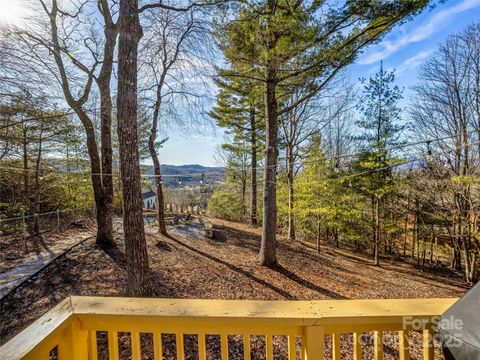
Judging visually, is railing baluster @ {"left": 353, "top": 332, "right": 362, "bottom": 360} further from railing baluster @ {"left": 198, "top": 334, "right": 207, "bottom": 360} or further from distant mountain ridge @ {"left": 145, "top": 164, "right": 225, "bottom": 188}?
distant mountain ridge @ {"left": 145, "top": 164, "right": 225, "bottom": 188}

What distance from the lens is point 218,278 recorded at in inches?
201

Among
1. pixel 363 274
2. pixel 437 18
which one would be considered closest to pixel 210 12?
pixel 437 18

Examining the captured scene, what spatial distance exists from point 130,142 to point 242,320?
3.36 metres

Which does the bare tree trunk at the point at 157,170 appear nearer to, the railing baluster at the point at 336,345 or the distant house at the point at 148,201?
the railing baluster at the point at 336,345

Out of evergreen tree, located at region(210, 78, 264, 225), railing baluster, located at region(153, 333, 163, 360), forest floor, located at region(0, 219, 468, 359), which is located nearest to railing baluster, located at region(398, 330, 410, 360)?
railing baluster, located at region(153, 333, 163, 360)

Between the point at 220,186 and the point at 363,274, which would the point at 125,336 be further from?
the point at 220,186

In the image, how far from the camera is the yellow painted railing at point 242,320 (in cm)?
88

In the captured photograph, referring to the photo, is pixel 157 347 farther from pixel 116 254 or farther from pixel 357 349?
pixel 116 254

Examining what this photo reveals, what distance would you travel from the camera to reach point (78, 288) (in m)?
4.31

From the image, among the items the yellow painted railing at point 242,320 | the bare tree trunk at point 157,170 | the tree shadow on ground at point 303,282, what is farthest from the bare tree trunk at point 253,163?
the yellow painted railing at point 242,320

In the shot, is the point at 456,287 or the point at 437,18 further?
the point at 456,287

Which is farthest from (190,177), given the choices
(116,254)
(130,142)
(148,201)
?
(148,201)

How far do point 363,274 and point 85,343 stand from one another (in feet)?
24.3

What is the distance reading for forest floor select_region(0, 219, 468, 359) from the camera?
13.6ft
